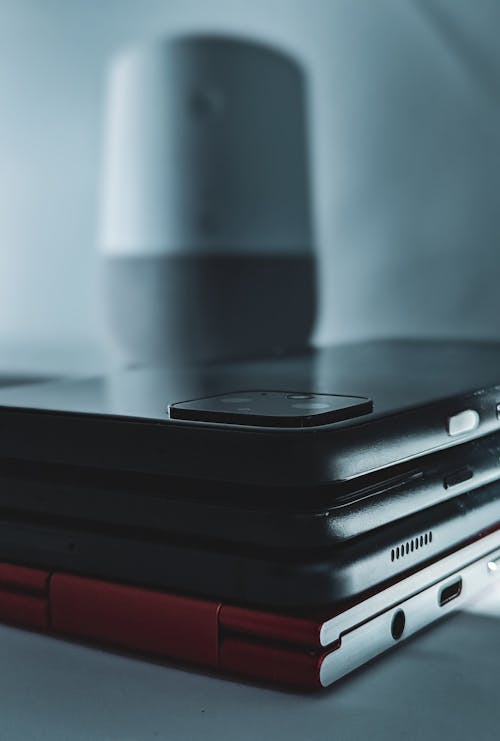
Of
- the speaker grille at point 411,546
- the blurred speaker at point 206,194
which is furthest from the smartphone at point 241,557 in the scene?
the blurred speaker at point 206,194

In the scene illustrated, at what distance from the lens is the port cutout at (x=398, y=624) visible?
0.37 m

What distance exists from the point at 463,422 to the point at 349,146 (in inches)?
20.2

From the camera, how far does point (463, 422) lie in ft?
1.42

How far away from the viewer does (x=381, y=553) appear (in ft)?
1.17

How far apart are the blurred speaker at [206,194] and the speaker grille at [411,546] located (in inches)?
16.6

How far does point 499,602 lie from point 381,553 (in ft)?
0.32

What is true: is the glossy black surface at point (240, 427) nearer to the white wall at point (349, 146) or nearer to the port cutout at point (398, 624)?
the port cutout at point (398, 624)

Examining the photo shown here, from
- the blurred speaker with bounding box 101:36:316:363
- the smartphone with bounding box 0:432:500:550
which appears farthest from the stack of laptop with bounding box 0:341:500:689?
the blurred speaker with bounding box 101:36:316:363

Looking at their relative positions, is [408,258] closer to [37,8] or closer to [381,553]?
[37,8]

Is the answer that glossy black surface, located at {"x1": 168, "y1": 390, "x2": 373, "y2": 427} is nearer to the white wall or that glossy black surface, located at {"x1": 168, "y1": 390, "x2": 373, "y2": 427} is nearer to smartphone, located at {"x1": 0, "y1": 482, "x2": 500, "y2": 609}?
smartphone, located at {"x1": 0, "y1": 482, "x2": 500, "y2": 609}

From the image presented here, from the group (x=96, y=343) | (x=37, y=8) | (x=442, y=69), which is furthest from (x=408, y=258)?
(x=37, y=8)

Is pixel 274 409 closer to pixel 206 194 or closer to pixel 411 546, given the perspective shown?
pixel 411 546

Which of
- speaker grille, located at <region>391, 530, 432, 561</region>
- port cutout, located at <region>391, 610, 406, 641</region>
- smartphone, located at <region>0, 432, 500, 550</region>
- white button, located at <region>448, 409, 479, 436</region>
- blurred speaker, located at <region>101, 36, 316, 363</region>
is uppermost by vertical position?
blurred speaker, located at <region>101, 36, 316, 363</region>

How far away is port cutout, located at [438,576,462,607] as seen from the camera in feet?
1.32
